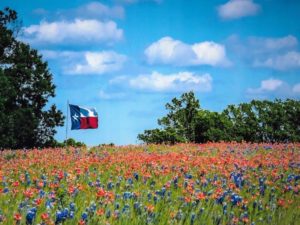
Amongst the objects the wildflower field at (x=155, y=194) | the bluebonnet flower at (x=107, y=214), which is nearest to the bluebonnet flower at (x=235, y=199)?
the wildflower field at (x=155, y=194)

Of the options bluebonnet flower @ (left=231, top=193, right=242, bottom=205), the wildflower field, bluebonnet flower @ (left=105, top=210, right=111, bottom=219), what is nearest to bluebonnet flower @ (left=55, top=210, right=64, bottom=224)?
the wildflower field

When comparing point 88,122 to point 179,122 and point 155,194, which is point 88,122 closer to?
point 179,122

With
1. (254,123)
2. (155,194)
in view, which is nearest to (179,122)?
(254,123)

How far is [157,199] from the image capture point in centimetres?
687

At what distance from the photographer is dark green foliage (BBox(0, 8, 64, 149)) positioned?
3048 centimetres

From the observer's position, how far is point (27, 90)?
31.5 m

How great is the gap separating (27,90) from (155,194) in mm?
25863

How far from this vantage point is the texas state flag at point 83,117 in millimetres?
24203

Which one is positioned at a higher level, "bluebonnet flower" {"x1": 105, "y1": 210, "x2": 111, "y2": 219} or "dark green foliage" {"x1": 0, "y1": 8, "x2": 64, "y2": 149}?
"dark green foliage" {"x1": 0, "y1": 8, "x2": 64, "y2": 149}

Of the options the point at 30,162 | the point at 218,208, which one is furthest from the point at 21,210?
the point at 30,162

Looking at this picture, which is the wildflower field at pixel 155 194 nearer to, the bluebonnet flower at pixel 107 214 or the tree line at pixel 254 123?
the bluebonnet flower at pixel 107 214

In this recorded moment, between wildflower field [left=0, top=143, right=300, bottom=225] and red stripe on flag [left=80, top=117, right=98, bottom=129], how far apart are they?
11.6 meters

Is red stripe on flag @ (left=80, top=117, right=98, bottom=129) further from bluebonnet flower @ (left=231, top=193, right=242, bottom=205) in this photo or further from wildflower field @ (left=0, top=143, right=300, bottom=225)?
bluebonnet flower @ (left=231, top=193, right=242, bottom=205)

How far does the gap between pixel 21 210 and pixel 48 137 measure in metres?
26.7
